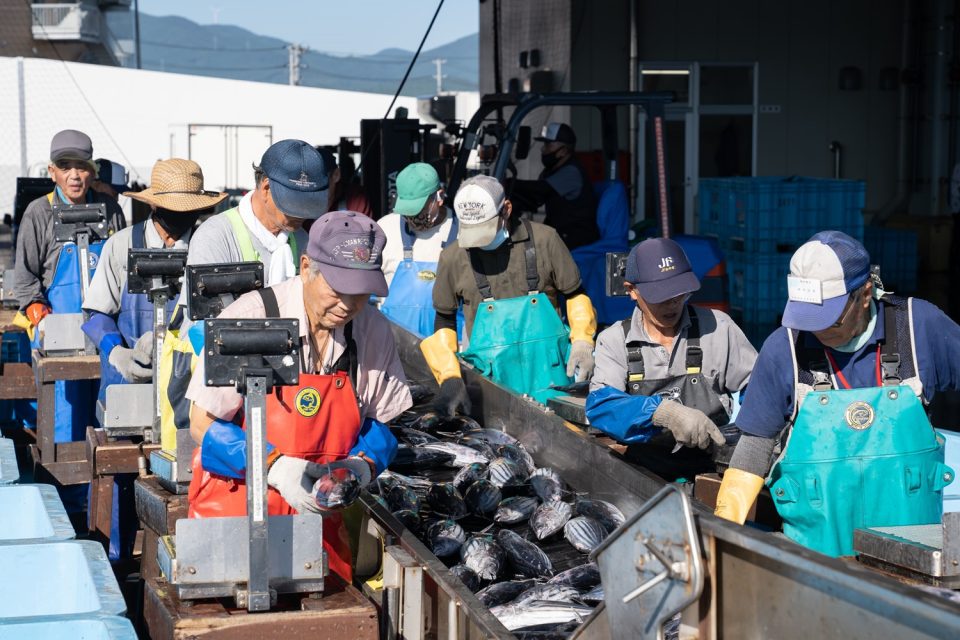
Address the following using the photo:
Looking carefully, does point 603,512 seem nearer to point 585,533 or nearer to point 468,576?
point 585,533

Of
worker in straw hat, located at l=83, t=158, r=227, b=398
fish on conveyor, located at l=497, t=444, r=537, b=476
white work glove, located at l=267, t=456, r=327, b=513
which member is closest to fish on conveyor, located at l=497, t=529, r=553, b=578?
fish on conveyor, located at l=497, t=444, r=537, b=476

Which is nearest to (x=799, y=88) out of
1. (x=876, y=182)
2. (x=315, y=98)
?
(x=876, y=182)

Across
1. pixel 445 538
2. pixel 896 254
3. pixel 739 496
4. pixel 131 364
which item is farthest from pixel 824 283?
pixel 896 254

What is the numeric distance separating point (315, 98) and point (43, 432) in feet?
105

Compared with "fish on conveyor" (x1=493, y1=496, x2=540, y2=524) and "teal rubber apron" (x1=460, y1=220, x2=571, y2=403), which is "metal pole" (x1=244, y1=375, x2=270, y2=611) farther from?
"teal rubber apron" (x1=460, y1=220, x2=571, y2=403)

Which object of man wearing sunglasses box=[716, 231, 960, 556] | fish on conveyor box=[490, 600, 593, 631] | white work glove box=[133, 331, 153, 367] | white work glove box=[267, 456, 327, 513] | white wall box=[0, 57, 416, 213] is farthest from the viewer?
white wall box=[0, 57, 416, 213]

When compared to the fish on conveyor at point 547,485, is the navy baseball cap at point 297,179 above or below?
above

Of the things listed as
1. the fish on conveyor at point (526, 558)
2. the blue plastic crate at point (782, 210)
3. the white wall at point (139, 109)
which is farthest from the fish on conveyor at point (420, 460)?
the white wall at point (139, 109)

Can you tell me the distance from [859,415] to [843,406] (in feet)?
0.17

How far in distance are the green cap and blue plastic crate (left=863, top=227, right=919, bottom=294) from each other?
8978mm

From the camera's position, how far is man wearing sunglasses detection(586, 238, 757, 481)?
4.49 metres

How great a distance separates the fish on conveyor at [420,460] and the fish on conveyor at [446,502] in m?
0.44

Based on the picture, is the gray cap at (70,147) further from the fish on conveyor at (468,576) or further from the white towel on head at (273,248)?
the fish on conveyor at (468,576)

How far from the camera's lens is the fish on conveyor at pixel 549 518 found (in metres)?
4.53
